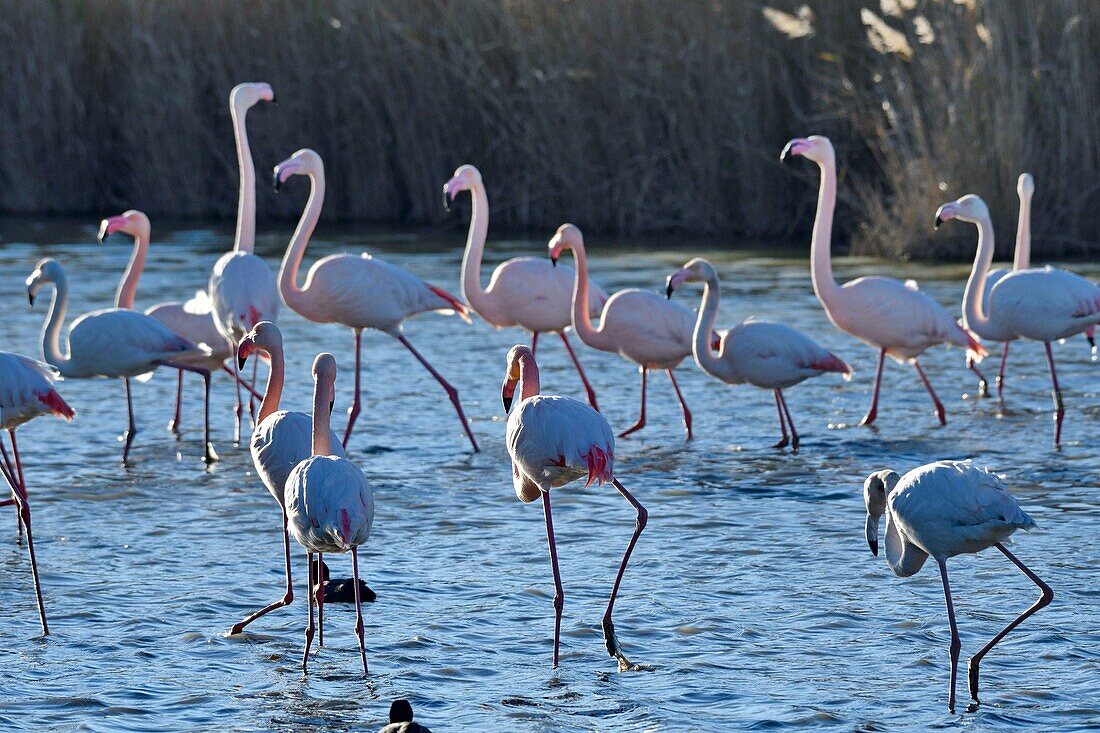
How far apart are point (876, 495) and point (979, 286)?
168 inches

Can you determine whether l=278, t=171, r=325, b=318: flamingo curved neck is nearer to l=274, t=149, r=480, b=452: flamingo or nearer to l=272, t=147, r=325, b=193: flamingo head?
l=274, t=149, r=480, b=452: flamingo

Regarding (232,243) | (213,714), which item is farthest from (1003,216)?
(213,714)

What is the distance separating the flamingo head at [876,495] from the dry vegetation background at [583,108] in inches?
331

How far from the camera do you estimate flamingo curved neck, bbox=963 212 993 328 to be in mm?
8539

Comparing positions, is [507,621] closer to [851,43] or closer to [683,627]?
[683,627]

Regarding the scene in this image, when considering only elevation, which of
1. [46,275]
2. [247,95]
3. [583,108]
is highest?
[583,108]

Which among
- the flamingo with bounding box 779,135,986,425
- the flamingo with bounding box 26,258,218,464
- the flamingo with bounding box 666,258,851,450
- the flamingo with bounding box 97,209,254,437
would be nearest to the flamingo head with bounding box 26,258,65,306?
the flamingo with bounding box 26,258,218,464

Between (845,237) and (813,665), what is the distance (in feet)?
37.3

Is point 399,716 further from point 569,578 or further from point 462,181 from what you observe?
point 462,181

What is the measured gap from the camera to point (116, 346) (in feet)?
25.2

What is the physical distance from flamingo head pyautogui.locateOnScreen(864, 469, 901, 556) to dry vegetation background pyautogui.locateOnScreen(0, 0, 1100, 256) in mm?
8399

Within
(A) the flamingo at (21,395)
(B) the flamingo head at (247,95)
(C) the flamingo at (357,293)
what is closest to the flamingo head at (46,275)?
(C) the flamingo at (357,293)

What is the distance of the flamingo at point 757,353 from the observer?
7926 millimetres

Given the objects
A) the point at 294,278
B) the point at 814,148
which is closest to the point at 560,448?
the point at 294,278
